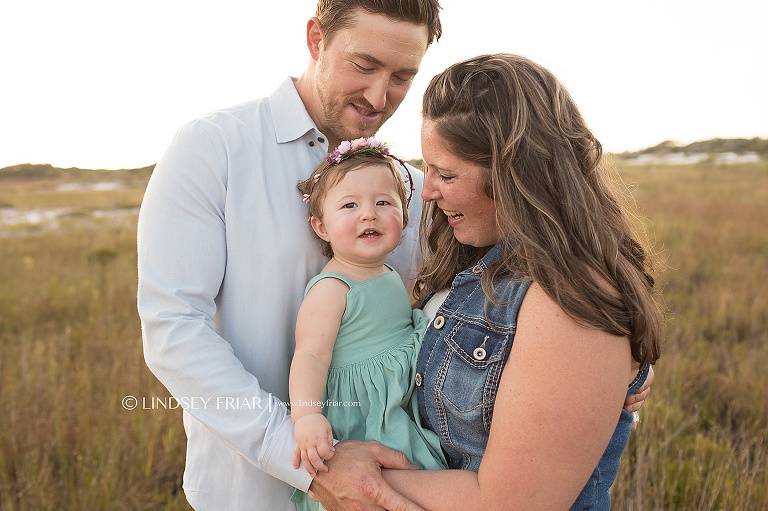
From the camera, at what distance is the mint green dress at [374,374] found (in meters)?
2.20

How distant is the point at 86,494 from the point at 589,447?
2653 millimetres

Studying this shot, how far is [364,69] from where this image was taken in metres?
2.53

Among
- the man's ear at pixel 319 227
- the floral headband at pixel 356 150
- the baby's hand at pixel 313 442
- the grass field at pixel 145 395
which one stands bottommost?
the grass field at pixel 145 395

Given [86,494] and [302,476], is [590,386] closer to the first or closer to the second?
[302,476]

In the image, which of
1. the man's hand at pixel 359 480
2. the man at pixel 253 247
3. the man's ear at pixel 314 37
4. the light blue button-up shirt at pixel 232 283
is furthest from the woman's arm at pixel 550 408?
the man's ear at pixel 314 37

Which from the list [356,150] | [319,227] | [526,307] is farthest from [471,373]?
[356,150]

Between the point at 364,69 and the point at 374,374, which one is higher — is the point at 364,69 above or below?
above

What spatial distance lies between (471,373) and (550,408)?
294mm

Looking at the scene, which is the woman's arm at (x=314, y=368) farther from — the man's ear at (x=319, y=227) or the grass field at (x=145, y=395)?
the grass field at (x=145, y=395)

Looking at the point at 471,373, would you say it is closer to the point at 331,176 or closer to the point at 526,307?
the point at 526,307

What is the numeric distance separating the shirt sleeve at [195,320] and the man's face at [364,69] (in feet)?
1.97

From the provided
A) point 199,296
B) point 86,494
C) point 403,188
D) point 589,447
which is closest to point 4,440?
point 86,494

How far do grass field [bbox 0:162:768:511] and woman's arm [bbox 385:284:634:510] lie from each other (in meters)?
0.79

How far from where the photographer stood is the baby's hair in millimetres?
2355
